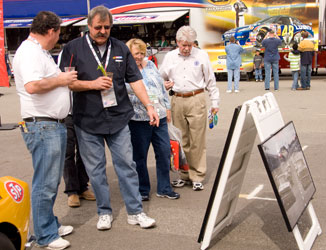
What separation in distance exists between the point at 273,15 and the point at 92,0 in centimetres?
794

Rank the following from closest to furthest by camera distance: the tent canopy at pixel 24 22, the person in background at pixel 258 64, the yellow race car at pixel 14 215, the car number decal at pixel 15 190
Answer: the yellow race car at pixel 14 215 → the car number decal at pixel 15 190 → the person in background at pixel 258 64 → the tent canopy at pixel 24 22

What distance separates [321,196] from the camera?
16.1 feet

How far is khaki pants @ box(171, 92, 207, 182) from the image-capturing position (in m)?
5.24

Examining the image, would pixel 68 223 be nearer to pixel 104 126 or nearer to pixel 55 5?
pixel 104 126

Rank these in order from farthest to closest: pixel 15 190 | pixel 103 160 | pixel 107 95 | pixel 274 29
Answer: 1. pixel 274 29
2. pixel 103 160
3. pixel 107 95
4. pixel 15 190

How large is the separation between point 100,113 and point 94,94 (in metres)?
0.17

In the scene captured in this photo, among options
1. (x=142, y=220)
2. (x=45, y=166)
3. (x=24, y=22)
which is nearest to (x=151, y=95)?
(x=142, y=220)

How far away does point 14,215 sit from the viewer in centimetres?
304

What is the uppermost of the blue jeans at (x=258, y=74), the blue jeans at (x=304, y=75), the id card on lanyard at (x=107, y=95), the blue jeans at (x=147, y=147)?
the id card on lanyard at (x=107, y=95)

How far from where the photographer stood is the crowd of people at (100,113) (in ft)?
11.8

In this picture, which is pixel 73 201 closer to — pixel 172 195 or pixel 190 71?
pixel 172 195

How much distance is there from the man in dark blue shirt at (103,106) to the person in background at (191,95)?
109 centimetres

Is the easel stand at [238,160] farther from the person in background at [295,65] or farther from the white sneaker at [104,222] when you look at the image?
the person in background at [295,65]

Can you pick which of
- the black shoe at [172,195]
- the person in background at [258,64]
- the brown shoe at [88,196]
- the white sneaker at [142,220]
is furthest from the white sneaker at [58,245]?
the person in background at [258,64]
